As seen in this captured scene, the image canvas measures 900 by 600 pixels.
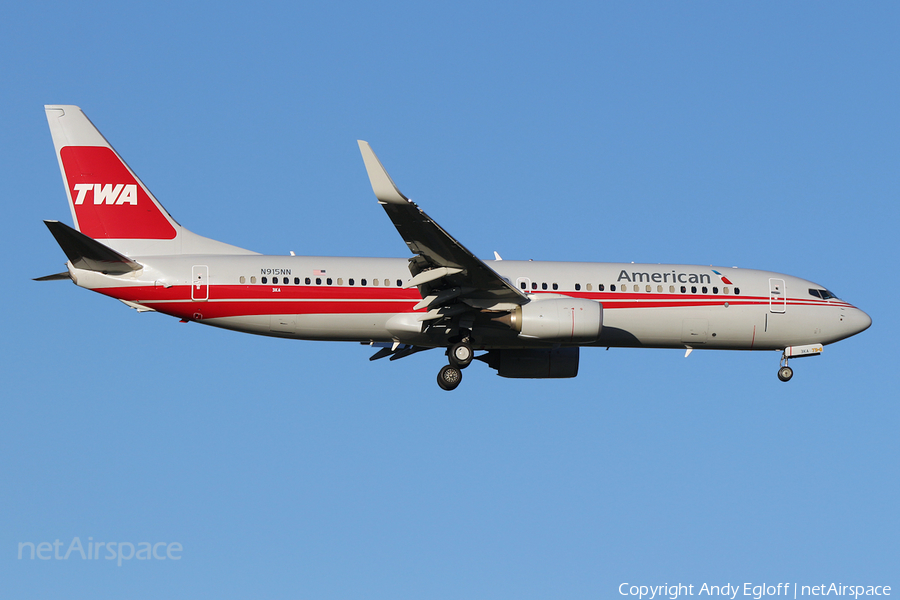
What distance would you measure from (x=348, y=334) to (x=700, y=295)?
10197 mm

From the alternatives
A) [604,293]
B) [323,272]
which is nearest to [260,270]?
[323,272]

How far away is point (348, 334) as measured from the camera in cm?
2722

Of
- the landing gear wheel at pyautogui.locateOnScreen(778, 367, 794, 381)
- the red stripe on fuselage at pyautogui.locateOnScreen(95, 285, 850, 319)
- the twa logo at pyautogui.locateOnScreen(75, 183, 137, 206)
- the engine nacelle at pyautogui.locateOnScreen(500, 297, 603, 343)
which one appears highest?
the twa logo at pyautogui.locateOnScreen(75, 183, 137, 206)

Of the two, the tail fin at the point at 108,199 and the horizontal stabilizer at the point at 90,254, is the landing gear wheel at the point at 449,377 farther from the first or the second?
the horizontal stabilizer at the point at 90,254

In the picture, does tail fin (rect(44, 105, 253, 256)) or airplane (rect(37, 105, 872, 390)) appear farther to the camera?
tail fin (rect(44, 105, 253, 256))

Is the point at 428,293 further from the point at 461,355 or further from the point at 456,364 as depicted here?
the point at 456,364

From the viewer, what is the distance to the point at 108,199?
2769 centimetres

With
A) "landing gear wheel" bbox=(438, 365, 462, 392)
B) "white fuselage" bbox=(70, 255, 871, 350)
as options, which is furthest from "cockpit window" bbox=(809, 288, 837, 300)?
"landing gear wheel" bbox=(438, 365, 462, 392)

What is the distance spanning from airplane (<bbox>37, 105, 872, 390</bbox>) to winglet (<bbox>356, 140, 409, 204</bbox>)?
174 cm

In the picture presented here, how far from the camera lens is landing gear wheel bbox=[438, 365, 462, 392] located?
27594 mm

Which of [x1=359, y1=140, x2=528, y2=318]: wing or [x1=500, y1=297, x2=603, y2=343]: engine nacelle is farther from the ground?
[x1=359, y1=140, x2=528, y2=318]: wing

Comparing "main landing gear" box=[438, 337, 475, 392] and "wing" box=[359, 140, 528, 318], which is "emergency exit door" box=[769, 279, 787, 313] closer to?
"wing" box=[359, 140, 528, 318]

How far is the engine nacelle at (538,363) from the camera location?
98.1 feet

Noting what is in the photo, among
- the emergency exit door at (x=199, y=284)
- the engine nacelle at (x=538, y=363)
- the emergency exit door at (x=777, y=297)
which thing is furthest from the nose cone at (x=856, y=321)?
the emergency exit door at (x=199, y=284)
